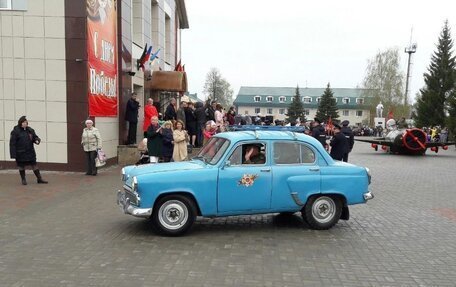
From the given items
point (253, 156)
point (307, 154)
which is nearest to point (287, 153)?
point (307, 154)

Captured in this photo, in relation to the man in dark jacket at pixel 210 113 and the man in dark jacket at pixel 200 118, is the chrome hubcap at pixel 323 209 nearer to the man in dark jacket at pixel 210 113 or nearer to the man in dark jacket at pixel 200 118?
the man in dark jacket at pixel 200 118

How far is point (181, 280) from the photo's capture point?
492 cm

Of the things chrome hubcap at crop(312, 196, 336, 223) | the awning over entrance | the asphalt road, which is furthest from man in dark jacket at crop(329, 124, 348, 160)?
the awning over entrance

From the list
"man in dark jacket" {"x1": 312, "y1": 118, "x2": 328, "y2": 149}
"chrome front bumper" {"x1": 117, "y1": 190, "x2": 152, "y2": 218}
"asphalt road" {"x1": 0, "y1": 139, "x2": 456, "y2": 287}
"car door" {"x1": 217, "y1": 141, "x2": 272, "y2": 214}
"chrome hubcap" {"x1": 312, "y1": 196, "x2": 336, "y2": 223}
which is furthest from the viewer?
"man in dark jacket" {"x1": 312, "y1": 118, "x2": 328, "y2": 149}

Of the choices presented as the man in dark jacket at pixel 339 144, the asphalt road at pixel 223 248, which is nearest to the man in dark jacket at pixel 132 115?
the asphalt road at pixel 223 248

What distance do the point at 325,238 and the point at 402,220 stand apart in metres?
2.10

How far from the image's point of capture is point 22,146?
11.1m

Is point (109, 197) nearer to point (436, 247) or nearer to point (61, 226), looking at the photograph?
point (61, 226)

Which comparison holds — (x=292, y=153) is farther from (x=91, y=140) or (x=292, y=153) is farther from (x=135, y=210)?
(x=91, y=140)

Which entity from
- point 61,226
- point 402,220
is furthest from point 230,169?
point 402,220

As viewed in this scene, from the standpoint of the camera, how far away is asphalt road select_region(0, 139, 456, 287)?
16.6ft

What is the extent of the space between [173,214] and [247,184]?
120 centimetres

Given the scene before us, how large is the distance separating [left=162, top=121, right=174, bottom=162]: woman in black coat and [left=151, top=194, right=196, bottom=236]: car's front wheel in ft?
17.0

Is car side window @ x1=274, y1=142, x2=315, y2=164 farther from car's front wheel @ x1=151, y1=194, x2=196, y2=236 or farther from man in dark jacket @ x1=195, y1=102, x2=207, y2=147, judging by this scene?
man in dark jacket @ x1=195, y1=102, x2=207, y2=147
